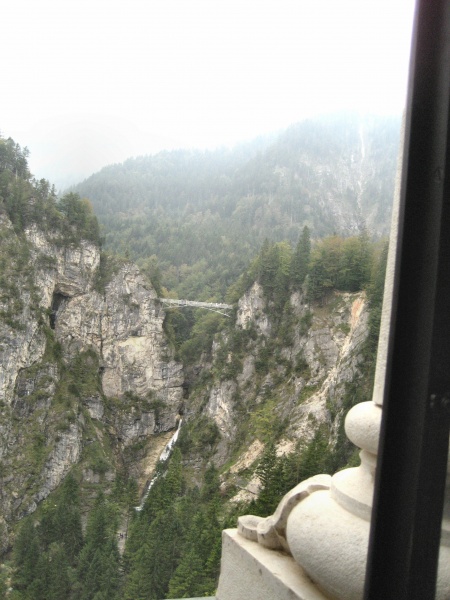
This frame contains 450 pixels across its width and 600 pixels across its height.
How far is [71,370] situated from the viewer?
4300cm

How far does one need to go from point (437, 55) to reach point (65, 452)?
3998 centimetres

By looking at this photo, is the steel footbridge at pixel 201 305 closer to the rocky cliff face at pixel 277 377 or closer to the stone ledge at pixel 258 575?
the rocky cliff face at pixel 277 377

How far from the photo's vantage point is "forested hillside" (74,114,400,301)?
58.7 meters

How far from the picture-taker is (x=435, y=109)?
899 millimetres

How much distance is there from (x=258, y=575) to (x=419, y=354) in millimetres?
1094

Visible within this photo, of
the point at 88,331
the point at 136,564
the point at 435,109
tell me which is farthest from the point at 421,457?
the point at 88,331

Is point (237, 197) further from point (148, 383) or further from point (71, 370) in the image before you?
point (71, 370)

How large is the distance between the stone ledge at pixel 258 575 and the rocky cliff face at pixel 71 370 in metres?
35.6

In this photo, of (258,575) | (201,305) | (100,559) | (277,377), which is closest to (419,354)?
(258,575)

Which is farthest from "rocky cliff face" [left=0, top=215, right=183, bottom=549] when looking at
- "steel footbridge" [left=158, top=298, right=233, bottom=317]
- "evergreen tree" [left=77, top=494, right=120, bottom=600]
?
"evergreen tree" [left=77, top=494, right=120, bottom=600]

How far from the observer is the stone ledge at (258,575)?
5.04ft

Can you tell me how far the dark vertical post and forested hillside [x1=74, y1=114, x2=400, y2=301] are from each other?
48.0m

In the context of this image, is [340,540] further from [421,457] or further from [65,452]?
[65,452]

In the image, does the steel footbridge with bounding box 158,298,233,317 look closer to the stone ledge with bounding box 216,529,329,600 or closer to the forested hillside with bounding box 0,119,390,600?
the forested hillside with bounding box 0,119,390,600
